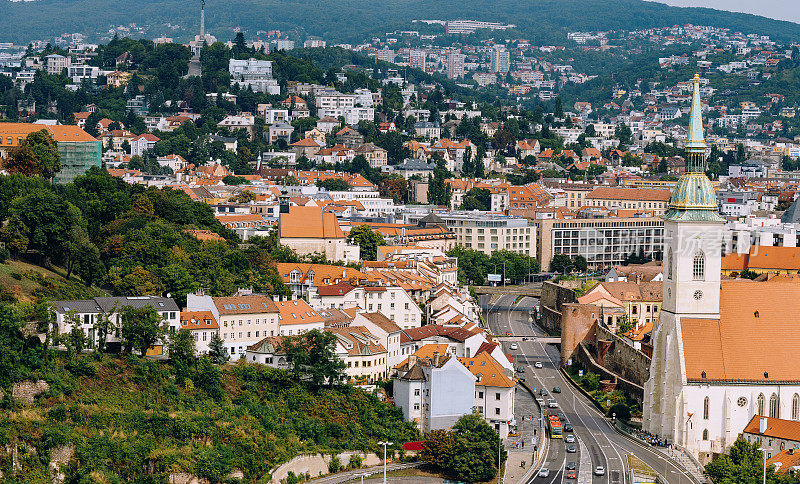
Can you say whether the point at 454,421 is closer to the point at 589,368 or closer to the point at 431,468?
the point at 431,468

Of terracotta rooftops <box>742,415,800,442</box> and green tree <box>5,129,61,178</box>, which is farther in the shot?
green tree <box>5,129,61,178</box>

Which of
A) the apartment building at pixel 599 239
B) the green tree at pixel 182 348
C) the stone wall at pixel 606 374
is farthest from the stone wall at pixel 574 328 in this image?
the apartment building at pixel 599 239

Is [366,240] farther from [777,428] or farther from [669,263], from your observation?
[777,428]

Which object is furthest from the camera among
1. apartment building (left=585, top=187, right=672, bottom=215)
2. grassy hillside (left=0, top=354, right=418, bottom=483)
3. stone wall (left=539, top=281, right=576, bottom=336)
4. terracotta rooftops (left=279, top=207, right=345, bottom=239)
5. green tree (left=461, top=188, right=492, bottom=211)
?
apartment building (left=585, top=187, right=672, bottom=215)

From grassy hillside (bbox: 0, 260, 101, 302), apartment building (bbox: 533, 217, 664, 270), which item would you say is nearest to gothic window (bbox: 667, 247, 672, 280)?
grassy hillside (bbox: 0, 260, 101, 302)

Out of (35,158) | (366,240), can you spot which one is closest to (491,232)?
(366,240)

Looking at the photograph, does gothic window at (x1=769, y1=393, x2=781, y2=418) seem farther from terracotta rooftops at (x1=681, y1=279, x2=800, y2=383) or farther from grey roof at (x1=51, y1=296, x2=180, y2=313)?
grey roof at (x1=51, y1=296, x2=180, y2=313)
